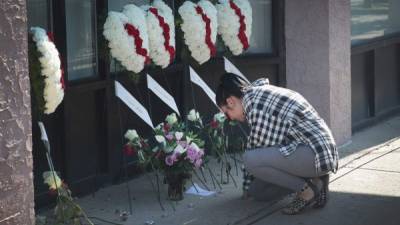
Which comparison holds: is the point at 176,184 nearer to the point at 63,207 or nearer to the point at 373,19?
the point at 63,207

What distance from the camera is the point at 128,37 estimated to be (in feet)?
20.5

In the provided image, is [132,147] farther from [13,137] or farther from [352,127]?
[352,127]

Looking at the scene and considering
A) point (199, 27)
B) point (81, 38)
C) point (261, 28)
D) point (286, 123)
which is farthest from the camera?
point (261, 28)

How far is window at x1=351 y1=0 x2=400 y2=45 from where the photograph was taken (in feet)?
31.0

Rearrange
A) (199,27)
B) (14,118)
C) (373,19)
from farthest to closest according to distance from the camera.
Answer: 1. (373,19)
2. (199,27)
3. (14,118)

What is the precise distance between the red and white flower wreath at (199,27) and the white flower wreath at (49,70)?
1614 millimetres

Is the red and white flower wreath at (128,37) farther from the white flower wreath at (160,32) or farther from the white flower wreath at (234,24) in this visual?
the white flower wreath at (234,24)

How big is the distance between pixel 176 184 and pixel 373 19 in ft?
14.2

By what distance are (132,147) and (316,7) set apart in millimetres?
2659

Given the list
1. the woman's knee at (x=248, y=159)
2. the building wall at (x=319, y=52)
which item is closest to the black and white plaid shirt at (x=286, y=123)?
the woman's knee at (x=248, y=159)

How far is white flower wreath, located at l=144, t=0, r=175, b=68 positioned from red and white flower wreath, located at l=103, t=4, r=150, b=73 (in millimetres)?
121

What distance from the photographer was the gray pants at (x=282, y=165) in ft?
20.0

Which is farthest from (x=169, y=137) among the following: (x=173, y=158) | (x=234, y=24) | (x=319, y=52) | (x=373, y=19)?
(x=373, y=19)

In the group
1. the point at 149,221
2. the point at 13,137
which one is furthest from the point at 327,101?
the point at 13,137
